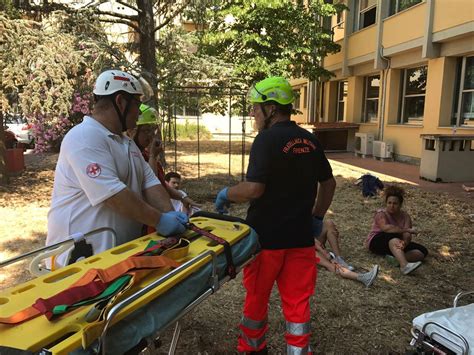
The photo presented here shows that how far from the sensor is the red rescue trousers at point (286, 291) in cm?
248

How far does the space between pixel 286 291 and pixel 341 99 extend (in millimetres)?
17509

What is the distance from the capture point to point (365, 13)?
1564cm

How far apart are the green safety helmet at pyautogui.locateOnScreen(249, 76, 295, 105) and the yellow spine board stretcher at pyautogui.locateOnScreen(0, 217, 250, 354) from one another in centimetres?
80

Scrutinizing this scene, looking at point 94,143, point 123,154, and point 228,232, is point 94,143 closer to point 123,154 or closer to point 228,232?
point 123,154

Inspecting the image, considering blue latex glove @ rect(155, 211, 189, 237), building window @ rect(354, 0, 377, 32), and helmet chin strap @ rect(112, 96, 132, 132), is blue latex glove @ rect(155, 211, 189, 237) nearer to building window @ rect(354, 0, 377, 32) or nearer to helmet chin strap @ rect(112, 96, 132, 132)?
helmet chin strap @ rect(112, 96, 132, 132)

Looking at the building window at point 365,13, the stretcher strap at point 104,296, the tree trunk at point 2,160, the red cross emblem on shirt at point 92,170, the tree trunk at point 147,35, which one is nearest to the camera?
the stretcher strap at point 104,296

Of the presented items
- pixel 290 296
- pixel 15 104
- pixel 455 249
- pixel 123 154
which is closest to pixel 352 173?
pixel 455 249

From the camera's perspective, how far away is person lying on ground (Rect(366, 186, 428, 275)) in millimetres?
4578

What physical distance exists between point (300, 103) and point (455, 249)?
68.8 ft

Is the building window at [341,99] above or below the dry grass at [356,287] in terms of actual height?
above

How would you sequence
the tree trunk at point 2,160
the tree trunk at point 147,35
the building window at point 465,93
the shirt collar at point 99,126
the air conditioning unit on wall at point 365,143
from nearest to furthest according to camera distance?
the shirt collar at point 99,126
the tree trunk at point 2,160
the tree trunk at point 147,35
the building window at point 465,93
the air conditioning unit on wall at point 365,143

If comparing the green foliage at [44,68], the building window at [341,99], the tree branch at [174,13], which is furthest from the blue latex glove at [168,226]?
the building window at [341,99]

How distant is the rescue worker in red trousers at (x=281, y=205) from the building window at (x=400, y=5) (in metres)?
11.7

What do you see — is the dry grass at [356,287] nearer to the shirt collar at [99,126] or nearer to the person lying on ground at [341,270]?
the person lying on ground at [341,270]
